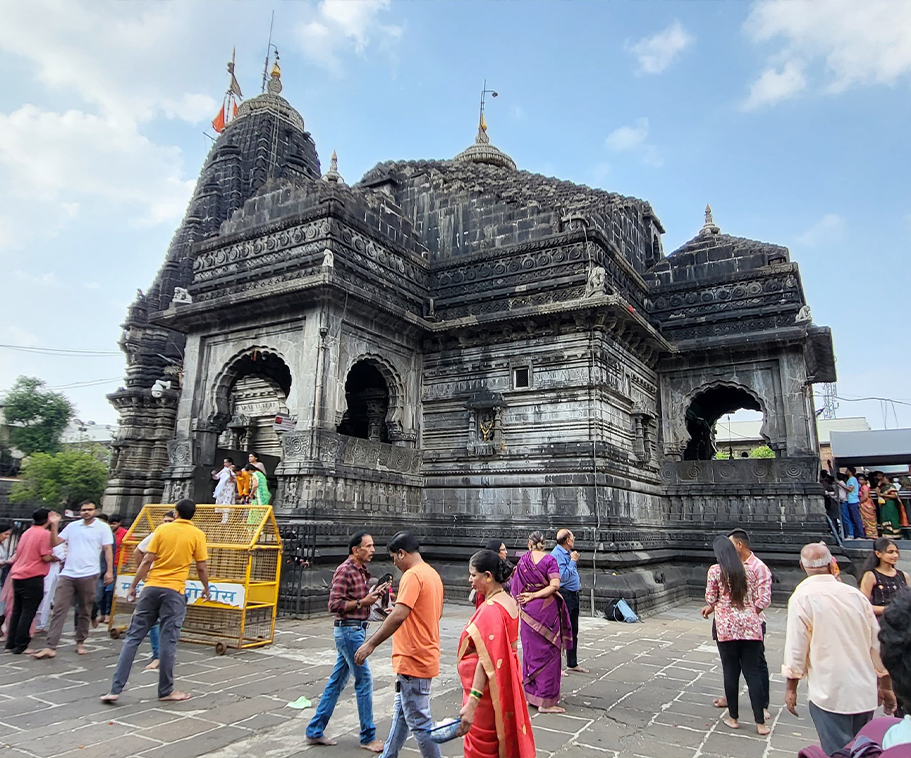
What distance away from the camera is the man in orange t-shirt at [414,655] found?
4352 mm

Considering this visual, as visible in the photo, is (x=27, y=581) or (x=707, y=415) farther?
(x=707, y=415)

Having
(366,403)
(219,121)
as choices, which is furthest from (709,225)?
(219,121)

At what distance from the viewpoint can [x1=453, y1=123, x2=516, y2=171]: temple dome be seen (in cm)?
2636

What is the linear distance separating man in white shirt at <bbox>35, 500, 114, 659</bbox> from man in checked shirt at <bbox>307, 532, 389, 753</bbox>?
4.85 metres

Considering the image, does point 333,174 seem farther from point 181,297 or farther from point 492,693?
point 492,693

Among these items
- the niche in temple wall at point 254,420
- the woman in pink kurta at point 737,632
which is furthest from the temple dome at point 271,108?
the woman in pink kurta at point 737,632

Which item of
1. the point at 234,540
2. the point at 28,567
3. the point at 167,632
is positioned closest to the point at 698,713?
the point at 167,632

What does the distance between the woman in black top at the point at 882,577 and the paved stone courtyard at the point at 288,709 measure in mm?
1366

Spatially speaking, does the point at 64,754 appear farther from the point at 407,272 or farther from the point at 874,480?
the point at 874,480

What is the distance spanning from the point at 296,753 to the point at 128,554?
641cm

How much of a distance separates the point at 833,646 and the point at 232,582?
7333 millimetres

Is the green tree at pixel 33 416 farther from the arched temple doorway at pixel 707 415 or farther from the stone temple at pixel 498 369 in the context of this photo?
the arched temple doorway at pixel 707 415

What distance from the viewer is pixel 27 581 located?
8484 millimetres

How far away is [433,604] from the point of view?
4637 millimetres
